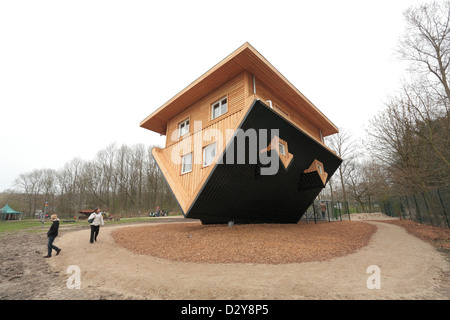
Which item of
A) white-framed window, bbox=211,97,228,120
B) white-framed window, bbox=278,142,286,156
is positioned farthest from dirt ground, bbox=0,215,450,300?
white-framed window, bbox=211,97,228,120

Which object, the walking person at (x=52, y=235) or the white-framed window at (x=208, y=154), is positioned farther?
the white-framed window at (x=208, y=154)

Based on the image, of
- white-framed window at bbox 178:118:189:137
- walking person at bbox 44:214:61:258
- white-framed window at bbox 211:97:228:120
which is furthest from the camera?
white-framed window at bbox 178:118:189:137

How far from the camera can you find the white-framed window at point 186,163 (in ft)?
40.2

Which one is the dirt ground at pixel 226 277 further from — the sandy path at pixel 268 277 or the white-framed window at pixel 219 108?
the white-framed window at pixel 219 108

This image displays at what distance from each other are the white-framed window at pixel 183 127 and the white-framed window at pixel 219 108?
2669 mm

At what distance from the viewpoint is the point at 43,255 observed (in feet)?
27.5

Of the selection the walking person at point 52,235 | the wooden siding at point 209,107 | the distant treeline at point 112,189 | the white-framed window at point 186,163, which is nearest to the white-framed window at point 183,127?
the wooden siding at point 209,107

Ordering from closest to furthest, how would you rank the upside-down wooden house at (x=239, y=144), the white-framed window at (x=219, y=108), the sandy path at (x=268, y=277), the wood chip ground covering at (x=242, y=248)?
the sandy path at (x=268, y=277), the wood chip ground covering at (x=242, y=248), the upside-down wooden house at (x=239, y=144), the white-framed window at (x=219, y=108)

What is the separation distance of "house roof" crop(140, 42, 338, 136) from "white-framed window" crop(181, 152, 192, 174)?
371cm

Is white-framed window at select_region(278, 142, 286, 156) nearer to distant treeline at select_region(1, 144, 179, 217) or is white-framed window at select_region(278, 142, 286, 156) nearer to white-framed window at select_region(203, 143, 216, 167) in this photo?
white-framed window at select_region(203, 143, 216, 167)

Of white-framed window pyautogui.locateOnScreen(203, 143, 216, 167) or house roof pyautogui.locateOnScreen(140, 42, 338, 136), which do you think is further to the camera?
white-framed window pyautogui.locateOnScreen(203, 143, 216, 167)

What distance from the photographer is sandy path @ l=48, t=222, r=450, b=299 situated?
13.6ft

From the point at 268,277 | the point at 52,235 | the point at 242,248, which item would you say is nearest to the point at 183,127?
the point at 52,235

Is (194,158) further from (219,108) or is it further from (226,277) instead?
(226,277)
